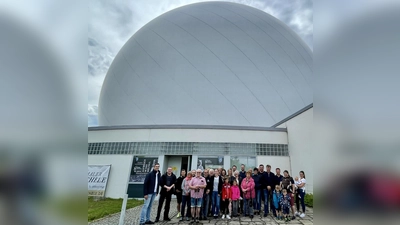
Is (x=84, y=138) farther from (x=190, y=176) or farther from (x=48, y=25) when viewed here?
(x=190, y=176)

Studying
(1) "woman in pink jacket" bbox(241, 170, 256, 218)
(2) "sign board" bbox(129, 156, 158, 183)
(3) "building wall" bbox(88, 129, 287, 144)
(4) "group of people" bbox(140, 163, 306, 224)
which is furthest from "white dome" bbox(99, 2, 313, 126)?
(1) "woman in pink jacket" bbox(241, 170, 256, 218)

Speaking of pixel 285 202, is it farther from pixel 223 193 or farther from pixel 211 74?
pixel 211 74

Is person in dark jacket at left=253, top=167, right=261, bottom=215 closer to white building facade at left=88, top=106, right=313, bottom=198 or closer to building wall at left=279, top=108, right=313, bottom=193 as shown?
building wall at left=279, top=108, right=313, bottom=193

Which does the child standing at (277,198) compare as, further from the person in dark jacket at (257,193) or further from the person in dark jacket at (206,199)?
the person in dark jacket at (206,199)

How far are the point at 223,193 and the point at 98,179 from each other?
388 inches

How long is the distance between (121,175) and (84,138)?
13483 mm

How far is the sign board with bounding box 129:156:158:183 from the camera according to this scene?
522 inches

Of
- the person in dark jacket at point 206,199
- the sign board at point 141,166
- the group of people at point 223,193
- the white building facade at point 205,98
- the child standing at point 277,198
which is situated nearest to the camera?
the group of people at point 223,193

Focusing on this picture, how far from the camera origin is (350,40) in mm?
930

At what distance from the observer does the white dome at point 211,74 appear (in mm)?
15781

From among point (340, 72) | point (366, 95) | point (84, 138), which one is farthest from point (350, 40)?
point (84, 138)

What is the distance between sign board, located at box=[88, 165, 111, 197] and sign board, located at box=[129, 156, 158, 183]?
163 cm

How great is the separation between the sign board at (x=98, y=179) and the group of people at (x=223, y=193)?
8.10 meters

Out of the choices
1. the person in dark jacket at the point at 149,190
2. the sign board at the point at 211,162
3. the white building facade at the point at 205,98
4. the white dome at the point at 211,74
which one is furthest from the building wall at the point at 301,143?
the person in dark jacket at the point at 149,190
